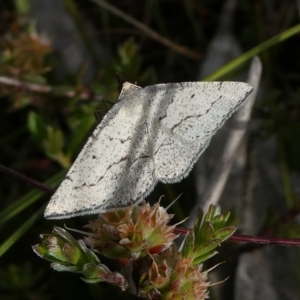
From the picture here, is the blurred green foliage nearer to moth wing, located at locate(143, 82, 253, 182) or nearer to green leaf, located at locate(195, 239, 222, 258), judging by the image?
moth wing, located at locate(143, 82, 253, 182)

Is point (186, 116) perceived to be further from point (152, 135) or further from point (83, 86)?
point (83, 86)

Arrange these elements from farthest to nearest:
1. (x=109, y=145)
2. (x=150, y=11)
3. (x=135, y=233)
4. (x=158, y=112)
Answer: (x=150, y=11) → (x=158, y=112) → (x=109, y=145) → (x=135, y=233)

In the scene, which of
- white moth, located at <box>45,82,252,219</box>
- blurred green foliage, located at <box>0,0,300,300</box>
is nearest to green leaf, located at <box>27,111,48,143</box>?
blurred green foliage, located at <box>0,0,300,300</box>

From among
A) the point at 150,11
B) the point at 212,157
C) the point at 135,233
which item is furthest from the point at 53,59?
the point at 135,233

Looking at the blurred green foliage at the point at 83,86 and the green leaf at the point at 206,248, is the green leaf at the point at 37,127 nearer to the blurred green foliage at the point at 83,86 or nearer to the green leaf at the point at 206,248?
the blurred green foliage at the point at 83,86

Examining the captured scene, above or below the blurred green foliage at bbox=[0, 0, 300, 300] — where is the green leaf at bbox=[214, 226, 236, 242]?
below

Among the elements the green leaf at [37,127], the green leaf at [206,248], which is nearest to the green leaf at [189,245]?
the green leaf at [206,248]

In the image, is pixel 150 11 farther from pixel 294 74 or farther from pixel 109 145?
pixel 109 145

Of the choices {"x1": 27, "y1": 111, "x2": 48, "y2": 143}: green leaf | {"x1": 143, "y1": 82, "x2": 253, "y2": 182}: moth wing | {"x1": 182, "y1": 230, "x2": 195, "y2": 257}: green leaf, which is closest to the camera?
{"x1": 182, "y1": 230, "x2": 195, "y2": 257}: green leaf
